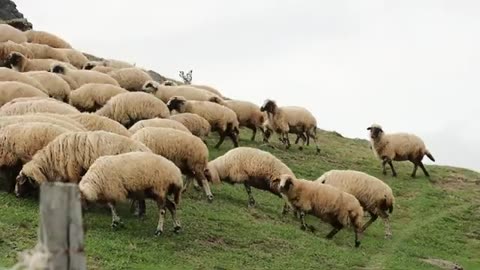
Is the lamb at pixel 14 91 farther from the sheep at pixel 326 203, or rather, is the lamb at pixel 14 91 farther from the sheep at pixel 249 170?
the sheep at pixel 326 203

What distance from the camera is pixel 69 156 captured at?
14.3 m

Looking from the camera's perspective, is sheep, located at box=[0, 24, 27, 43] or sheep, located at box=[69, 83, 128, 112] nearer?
sheep, located at box=[69, 83, 128, 112]

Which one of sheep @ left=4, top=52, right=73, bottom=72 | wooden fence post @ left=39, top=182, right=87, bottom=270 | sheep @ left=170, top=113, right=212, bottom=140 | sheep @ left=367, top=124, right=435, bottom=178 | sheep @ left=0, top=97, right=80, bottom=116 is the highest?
wooden fence post @ left=39, top=182, right=87, bottom=270

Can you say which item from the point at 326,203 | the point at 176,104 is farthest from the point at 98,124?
the point at 176,104

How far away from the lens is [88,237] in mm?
13156

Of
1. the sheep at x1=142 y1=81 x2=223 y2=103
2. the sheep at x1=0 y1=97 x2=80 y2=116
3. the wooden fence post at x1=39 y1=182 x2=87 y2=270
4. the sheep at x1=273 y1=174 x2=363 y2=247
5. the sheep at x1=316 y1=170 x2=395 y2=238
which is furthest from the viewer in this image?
the sheep at x1=142 y1=81 x2=223 y2=103

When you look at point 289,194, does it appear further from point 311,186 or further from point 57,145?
point 57,145

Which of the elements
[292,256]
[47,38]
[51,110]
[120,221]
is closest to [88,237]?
[120,221]

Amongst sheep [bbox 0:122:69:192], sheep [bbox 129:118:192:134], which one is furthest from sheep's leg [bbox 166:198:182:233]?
sheep [bbox 129:118:192:134]

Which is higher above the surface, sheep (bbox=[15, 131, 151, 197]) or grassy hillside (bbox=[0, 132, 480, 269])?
sheep (bbox=[15, 131, 151, 197])

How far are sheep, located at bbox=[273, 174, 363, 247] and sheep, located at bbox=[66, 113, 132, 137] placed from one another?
12.8ft

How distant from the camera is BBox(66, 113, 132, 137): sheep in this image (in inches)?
674

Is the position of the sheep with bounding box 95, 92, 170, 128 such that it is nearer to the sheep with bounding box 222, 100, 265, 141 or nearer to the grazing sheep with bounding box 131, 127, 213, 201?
the grazing sheep with bounding box 131, 127, 213, 201

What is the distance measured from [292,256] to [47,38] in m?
22.6
